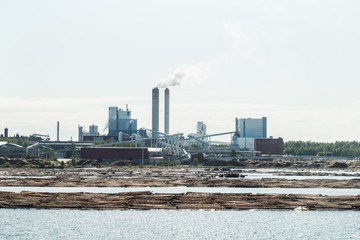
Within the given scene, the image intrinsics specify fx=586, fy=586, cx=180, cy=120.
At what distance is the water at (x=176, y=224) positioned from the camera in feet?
163

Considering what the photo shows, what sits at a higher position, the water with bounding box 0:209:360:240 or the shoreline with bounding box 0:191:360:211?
the shoreline with bounding box 0:191:360:211

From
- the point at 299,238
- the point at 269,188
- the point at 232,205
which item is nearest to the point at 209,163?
the point at 269,188

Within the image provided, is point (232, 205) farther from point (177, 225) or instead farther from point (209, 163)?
point (209, 163)

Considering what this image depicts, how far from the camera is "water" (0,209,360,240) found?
49781 mm

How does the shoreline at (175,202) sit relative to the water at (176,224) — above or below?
above

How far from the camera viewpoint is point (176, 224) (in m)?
55.0

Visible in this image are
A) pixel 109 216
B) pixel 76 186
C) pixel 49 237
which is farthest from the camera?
pixel 76 186

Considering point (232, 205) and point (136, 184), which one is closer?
point (232, 205)

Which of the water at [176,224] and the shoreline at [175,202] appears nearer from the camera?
the water at [176,224]

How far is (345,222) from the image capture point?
185 ft

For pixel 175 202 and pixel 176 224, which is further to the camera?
pixel 175 202

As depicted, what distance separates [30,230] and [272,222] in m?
22.6

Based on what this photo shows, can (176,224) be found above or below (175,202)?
below

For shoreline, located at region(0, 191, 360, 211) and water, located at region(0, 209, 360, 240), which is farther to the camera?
shoreline, located at region(0, 191, 360, 211)
